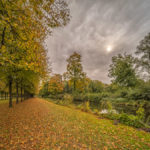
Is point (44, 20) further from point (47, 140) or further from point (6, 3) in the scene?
point (47, 140)

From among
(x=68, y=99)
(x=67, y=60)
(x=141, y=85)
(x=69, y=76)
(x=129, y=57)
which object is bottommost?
(x=68, y=99)

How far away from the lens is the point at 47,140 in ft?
10.3

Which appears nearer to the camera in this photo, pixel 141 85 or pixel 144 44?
pixel 141 85

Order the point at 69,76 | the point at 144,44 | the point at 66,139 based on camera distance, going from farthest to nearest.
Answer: the point at 144,44, the point at 69,76, the point at 66,139

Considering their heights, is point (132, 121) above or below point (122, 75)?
below

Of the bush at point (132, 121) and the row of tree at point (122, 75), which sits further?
the row of tree at point (122, 75)

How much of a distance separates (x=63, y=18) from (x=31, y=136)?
591 centimetres

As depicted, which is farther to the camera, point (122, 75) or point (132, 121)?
point (122, 75)

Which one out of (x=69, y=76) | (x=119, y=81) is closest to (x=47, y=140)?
(x=69, y=76)

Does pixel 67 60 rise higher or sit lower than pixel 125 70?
higher

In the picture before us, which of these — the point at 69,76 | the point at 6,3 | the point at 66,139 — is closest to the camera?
the point at 6,3

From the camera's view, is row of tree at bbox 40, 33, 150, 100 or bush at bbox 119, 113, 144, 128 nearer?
bush at bbox 119, 113, 144, 128

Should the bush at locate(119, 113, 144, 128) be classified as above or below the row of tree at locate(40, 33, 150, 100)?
below

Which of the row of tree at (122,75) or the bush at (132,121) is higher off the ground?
the row of tree at (122,75)
